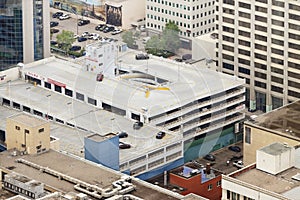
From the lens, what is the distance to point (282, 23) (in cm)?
9869

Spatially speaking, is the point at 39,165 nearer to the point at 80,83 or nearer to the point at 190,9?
the point at 80,83

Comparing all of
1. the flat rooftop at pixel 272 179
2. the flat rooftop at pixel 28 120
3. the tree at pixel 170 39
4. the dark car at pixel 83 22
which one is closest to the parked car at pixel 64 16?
the dark car at pixel 83 22

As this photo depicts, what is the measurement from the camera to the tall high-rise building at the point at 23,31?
100438 millimetres

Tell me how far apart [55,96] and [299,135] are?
2191 cm

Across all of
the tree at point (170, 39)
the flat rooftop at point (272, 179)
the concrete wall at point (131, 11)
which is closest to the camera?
the flat rooftop at point (272, 179)

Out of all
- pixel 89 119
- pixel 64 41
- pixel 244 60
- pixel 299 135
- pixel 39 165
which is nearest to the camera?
pixel 39 165

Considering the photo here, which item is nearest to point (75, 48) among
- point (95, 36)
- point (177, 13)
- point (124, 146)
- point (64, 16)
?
point (95, 36)

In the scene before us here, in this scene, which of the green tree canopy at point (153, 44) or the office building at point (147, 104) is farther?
the green tree canopy at point (153, 44)

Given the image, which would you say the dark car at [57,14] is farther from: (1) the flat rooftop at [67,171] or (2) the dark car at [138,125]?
(1) the flat rooftop at [67,171]

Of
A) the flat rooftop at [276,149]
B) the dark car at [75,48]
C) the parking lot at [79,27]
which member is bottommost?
the dark car at [75,48]

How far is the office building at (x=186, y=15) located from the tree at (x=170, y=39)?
5.74 ft

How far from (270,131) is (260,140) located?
122 cm

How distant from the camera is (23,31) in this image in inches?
3979

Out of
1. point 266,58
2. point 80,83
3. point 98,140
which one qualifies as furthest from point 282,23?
point 98,140
